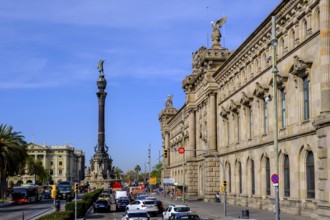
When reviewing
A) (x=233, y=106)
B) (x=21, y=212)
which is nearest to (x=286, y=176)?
(x=233, y=106)

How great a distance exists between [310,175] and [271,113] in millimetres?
9568

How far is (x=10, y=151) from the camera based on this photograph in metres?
79.2

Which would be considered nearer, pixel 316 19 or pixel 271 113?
pixel 316 19

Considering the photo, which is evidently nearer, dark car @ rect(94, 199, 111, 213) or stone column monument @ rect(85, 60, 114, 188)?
dark car @ rect(94, 199, 111, 213)

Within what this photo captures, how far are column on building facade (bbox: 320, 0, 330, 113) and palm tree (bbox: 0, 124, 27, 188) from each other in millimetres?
56405

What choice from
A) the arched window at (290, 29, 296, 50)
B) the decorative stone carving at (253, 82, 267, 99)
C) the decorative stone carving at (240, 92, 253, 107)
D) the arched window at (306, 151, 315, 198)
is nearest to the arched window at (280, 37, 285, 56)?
the arched window at (290, 29, 296, 50)

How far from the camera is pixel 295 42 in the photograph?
132 feet

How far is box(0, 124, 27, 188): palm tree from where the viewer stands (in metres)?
79.0

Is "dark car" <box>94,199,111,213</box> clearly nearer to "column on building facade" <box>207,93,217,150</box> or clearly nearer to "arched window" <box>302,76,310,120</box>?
"column on building facade" <box>207,93,217,150</box>

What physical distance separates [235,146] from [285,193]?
16.1 m

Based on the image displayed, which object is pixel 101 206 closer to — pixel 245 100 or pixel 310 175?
pixel 245 100

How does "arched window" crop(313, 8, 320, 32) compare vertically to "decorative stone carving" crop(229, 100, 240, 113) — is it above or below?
above

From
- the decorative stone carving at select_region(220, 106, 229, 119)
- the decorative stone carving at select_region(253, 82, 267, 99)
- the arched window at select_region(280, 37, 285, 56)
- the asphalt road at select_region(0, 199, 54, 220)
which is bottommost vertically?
the asphalt road at select_region(0, 199, 54, 220)

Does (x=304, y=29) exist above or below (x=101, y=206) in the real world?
above
